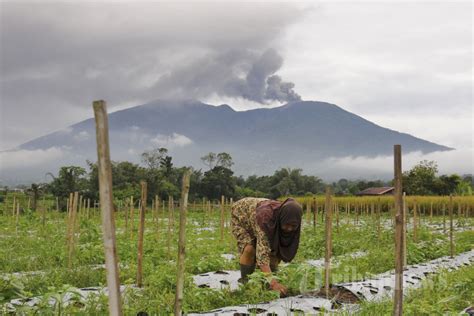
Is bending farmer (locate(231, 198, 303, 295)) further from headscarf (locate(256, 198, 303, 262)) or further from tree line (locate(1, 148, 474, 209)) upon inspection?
tree line (locate(1, 148, 474, 209))

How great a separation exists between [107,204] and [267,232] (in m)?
2.66

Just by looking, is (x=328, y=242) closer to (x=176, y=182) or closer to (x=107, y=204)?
(x=107, y=204)

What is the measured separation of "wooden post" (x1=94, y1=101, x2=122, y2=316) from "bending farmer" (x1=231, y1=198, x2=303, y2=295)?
89.9 inches

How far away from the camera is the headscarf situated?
434 cm

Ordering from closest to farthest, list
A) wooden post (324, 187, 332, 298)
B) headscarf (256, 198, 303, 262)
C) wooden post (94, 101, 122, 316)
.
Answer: wooden post (94, 101, 122, 316) < headscarf (256, 198, 303, 262) < wooden post (324, 187, 332, 298)

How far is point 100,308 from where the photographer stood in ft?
12.6

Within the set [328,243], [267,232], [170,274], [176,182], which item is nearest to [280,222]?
[267,232]

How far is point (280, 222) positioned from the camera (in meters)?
4.43

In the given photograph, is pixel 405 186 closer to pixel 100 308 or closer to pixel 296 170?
pixel 296 170

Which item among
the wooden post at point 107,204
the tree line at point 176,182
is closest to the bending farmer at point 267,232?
the wooden post at point 107,204

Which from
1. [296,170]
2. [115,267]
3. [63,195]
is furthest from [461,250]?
[296,170]

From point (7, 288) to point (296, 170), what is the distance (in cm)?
4505

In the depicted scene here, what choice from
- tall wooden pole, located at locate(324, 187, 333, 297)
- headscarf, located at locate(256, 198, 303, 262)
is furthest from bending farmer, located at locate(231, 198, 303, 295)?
tall wooden pole, located at locate(324, 187, 333, 297)

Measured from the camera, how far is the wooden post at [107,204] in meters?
1.90
